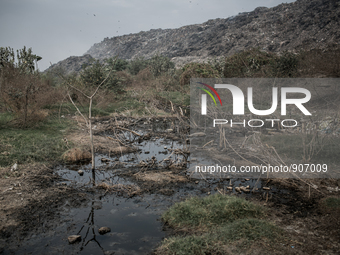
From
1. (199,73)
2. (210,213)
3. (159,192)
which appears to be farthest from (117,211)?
(199,73)

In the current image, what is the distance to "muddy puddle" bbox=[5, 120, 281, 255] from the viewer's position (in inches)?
154

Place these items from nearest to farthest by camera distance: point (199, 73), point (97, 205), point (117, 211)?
1. point (117, 211)
2. point (97, 205)
3. point (199, 73)

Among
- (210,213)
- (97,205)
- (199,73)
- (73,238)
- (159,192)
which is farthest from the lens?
(199,73)

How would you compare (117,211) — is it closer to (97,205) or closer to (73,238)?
(97,205)

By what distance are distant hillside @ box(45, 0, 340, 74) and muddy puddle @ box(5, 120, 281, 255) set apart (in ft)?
83.5

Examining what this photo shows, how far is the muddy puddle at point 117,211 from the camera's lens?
3920mm

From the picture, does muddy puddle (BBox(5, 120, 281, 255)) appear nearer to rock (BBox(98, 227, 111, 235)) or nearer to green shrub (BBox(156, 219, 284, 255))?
rock (BBox(98, 227, 111, 235))

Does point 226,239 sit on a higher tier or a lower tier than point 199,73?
lower

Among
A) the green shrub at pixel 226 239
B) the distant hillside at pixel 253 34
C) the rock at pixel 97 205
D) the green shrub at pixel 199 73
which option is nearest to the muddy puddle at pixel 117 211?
the rock at pixel 97 205

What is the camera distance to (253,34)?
51438 millimetres

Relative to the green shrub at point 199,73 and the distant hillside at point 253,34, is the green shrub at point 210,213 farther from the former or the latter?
the distant hillside at point 253,34

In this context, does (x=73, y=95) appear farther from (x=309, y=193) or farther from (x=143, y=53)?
(x=143, y=53)

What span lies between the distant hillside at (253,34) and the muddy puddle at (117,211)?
83.5 ft

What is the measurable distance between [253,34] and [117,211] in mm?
52662
